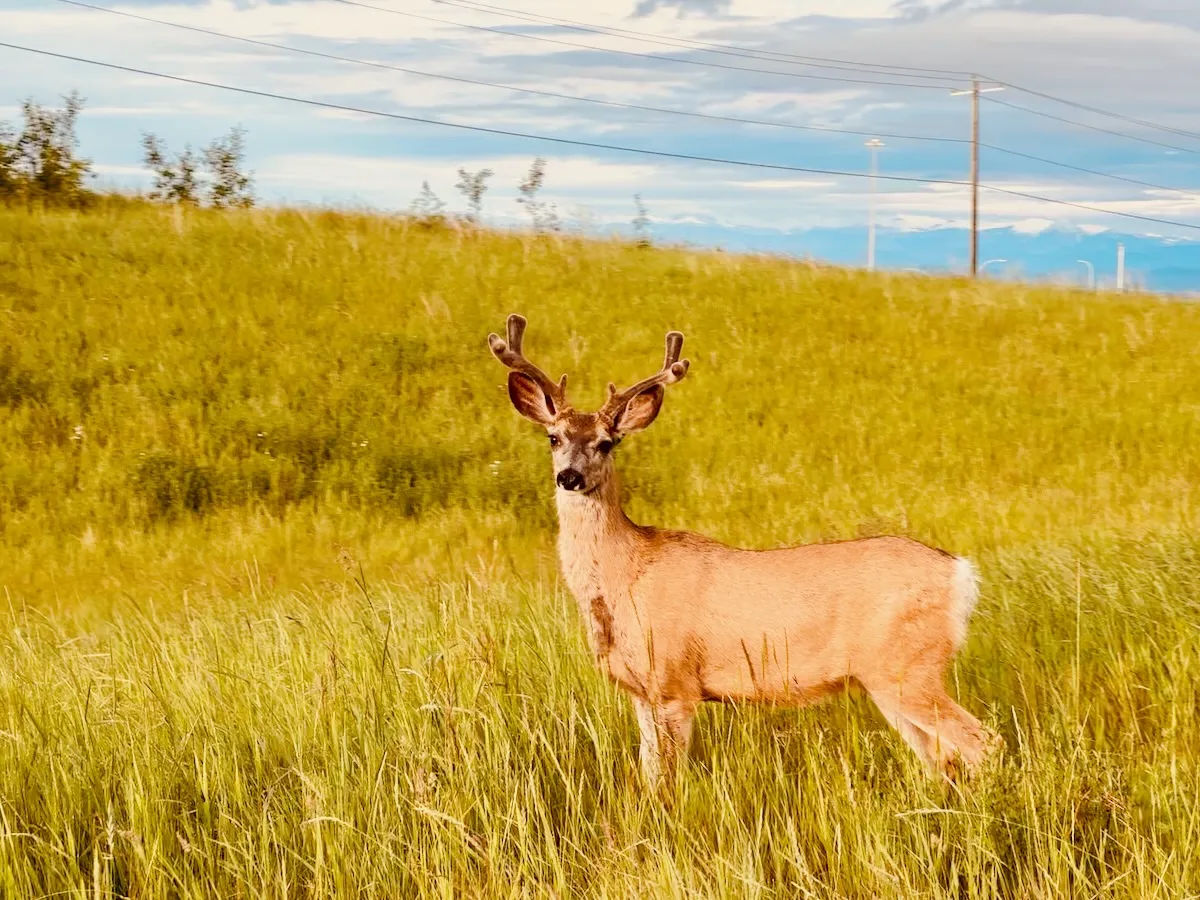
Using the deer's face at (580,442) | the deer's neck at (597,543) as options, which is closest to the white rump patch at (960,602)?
the deer's neck at (597,543)

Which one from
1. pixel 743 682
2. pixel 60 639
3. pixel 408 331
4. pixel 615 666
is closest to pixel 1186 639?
pixel 743 682

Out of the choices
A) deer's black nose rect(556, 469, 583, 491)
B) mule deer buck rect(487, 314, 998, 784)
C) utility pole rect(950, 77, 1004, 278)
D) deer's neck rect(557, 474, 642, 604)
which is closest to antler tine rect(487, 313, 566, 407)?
mule deer buck rect(487, 314, 998, 784)

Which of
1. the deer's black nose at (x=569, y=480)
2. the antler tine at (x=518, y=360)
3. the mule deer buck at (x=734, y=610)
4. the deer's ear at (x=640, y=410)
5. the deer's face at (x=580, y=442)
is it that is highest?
the antler tine at (x=518, y=360)

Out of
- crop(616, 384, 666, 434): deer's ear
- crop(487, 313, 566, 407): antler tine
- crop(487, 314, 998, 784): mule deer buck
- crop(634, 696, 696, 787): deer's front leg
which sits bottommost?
crop(634, 696, 696, 787): deer's front leg

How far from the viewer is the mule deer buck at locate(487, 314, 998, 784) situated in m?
4.67

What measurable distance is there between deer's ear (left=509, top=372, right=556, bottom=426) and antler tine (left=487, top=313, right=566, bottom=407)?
27mm

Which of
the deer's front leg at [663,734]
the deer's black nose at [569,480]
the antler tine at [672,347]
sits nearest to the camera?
the deer's front leg at [663,734]

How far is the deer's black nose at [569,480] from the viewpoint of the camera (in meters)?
4.98

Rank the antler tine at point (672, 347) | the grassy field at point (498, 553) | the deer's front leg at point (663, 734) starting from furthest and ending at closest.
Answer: the antler tine at point (672, 347)
the deer's front leg at point (663, 734)
the grassy field at point (498, 553)

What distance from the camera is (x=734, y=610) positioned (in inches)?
195

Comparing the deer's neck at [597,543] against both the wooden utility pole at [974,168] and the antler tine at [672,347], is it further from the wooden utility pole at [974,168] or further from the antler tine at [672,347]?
the wooden utility pole at [974,168]

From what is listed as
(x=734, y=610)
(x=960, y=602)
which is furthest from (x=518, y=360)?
(x=960, y=602)

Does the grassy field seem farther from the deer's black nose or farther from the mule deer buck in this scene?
the deer's black nose

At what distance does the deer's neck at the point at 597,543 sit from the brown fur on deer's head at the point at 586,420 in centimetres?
15
